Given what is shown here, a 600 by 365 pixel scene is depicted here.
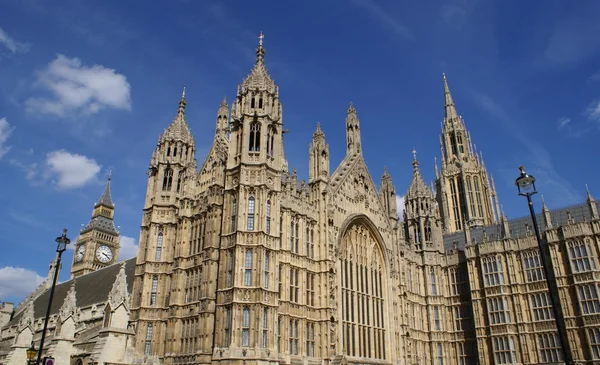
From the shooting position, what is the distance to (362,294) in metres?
42.8

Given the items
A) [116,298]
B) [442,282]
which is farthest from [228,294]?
[442,282]

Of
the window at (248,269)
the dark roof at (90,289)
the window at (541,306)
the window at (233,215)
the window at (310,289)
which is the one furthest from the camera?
the dark roof at (90,289)

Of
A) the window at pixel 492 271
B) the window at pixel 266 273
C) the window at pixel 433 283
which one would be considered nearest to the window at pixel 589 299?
the window at pixel 492 271

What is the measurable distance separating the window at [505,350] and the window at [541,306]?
332 centimetres

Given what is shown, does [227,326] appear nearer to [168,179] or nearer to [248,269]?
[248,269]

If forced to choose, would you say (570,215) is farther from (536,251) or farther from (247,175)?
(247,175)

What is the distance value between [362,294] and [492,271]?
53.6ft

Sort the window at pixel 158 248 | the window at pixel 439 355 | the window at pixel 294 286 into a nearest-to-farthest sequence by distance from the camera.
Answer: the window at pixel 294 286, the window at pixel 158 248, the window at pixel 439 355

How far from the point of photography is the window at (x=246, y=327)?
30734 millimetres

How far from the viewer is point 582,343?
144 feet

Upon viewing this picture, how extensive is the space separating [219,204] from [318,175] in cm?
925

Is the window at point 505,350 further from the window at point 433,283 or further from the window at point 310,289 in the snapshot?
the window at point 310,289

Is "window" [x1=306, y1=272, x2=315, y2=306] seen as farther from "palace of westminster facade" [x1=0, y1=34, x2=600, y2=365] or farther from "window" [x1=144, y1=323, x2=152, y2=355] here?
"window" [x1=144, y1=323, x2=152, y2=355]

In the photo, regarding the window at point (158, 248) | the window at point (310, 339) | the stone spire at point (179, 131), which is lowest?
the window at point (310, 339)
